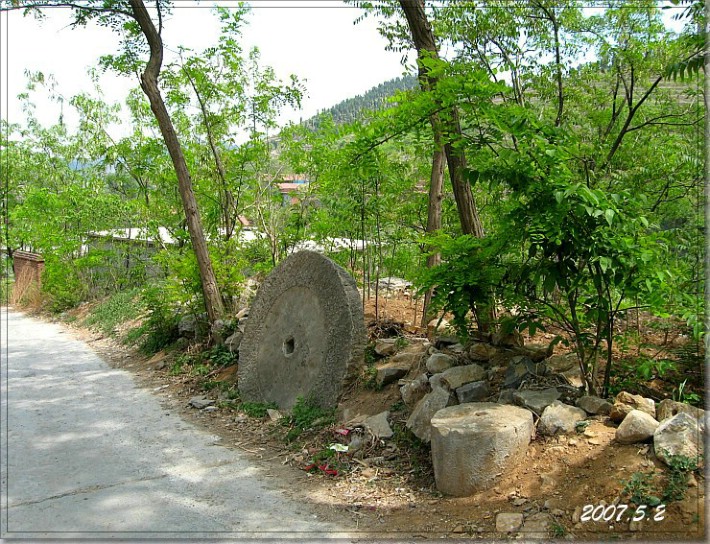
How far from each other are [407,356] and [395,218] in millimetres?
2371

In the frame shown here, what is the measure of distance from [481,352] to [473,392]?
26.2 inches

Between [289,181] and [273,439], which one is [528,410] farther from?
[289,181]

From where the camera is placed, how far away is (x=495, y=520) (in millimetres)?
3562

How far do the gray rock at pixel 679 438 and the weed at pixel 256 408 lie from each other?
3.85 m

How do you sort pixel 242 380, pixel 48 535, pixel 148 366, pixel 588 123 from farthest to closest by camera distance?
pixel 148 366 < pixel 242 380 < pixel 588 123 < pixel 48 535

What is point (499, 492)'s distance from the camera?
3791mm

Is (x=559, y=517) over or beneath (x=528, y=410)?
beneath

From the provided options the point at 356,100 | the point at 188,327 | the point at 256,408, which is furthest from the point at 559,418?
the point at 356,100

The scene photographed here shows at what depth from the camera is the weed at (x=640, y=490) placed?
10.6 feet

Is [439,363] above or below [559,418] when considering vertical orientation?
above

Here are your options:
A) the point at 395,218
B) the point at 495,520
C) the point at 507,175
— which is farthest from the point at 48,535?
the point at 395,218

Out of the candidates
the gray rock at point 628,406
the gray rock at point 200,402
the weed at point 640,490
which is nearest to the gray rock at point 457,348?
the gray rock at point 628,406

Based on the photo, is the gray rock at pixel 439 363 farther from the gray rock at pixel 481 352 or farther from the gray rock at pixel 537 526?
the gray rock at pixel 537 526

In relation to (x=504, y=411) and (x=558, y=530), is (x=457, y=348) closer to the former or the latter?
(x=504, y=411)
